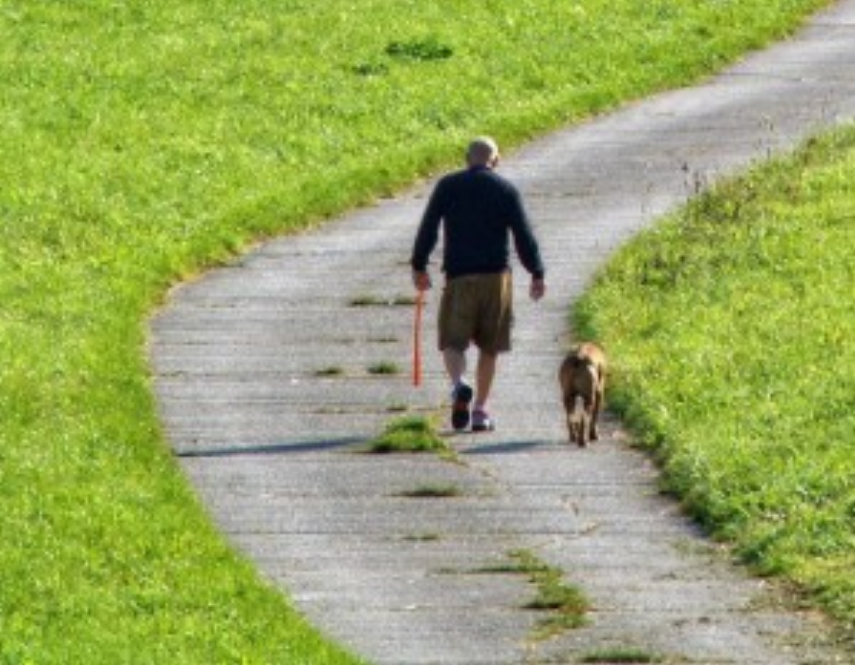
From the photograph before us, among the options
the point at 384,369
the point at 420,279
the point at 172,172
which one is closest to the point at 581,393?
the point at 420,279

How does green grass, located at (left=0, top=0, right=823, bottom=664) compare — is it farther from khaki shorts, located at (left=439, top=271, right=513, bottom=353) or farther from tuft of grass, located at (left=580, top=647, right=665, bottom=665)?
khaki shorts, located at (left=439, top=271, right=513, bottom=353)

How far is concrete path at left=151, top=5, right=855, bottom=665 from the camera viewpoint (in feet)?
51.8

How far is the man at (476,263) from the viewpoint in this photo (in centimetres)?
2031

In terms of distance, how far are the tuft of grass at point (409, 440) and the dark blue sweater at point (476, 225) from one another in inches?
41.2

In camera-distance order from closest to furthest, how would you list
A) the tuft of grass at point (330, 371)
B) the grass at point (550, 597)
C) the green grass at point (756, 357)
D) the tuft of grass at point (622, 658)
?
the tuft of grass at point (622, 658) → the grass at point (550, 597) → the green grass at point (756, 357) → the tuft of grass at point (330, 371)

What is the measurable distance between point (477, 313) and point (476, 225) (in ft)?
1.82

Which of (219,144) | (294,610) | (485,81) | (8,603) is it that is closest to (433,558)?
(294,610)

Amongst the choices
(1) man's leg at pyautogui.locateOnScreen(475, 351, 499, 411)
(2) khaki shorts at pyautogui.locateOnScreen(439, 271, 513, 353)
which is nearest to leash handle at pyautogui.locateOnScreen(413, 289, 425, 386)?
(2) khaki shorts at pyautogui.locateOnScreen(439, 271, 513, 353)

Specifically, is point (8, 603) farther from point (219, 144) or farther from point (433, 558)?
point (219, 144)

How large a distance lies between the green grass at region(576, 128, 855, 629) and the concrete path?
283mm

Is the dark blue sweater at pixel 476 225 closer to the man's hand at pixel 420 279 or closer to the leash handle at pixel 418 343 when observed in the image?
the man's hand at pixel 420 279

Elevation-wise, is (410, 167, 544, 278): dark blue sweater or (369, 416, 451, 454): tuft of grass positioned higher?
(410, 167, 544, 278): dark blue sweater

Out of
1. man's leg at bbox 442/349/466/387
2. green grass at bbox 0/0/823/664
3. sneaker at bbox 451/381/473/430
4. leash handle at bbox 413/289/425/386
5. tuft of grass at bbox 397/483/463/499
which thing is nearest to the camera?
green grass at bbox 0/0/823/664

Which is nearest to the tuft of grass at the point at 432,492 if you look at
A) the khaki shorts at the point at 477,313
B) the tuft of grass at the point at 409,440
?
the tuft of grass at the point at 409,440
